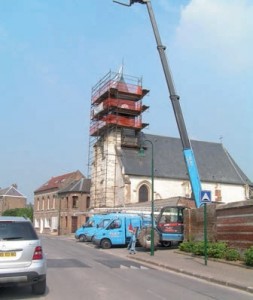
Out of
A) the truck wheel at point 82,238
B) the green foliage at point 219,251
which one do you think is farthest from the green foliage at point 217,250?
the truck wheel at point 82,238

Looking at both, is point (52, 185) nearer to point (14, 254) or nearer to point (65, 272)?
point (65, 272)

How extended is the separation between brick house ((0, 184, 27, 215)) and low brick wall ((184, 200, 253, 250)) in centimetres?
Answer: 9367

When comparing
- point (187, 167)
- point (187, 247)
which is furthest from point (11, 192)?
point (187, 247)

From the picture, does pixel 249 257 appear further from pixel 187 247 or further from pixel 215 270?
pixel 187 247

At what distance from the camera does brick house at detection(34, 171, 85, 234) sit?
249 ft

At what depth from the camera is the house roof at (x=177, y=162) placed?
205 feet

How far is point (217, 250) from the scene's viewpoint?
21188 mm

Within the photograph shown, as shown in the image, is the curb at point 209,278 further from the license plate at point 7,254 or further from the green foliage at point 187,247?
the license plate at point 7,254

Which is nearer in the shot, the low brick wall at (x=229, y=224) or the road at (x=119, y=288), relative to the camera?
the road at (x=119, y=288)

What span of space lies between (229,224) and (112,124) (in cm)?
4057

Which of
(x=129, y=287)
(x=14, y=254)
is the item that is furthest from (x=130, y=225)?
(x=14, y=254)

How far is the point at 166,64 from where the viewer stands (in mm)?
30047

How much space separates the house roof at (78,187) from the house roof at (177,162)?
1138 cm

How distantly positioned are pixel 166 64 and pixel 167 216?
9.74 metres
